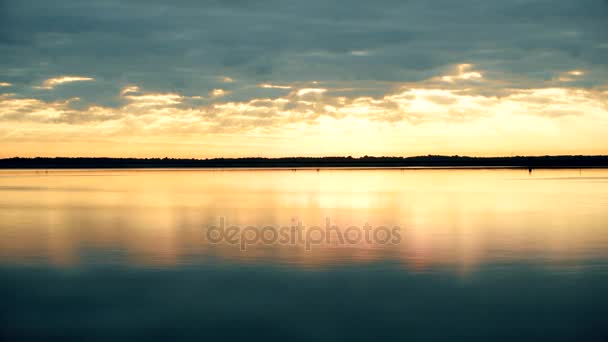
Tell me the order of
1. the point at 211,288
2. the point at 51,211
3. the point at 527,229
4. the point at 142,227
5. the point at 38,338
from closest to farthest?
1. the point at 38,338
2. the point at 211,288
3. the point at 527,229
4. the point at 142,227
5. the point at 51,211

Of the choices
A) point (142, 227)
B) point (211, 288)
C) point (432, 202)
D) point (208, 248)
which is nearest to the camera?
point (211, 288)

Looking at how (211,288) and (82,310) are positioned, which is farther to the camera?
(211,288)

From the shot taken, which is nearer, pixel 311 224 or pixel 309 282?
pixel 309 282

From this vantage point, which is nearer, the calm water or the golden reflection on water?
the calm water

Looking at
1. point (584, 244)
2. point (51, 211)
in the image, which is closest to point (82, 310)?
point (584, 244)

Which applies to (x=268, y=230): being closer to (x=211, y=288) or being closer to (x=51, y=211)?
(x=211, y=288)

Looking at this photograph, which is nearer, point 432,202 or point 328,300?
point 328,300

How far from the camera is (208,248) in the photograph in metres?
19.7

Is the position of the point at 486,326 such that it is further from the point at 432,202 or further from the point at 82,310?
the point at 432,202

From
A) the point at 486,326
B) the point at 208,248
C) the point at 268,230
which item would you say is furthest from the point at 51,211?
the point at 486,326

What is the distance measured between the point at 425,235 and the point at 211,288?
10741 millimetres

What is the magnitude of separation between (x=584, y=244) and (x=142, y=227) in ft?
55.0

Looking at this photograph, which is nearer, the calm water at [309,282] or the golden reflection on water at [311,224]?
the calm water at [309,282]

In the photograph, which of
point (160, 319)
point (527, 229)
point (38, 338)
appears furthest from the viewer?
point (527, 229)
